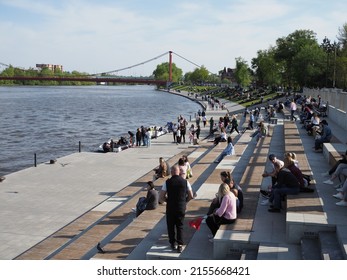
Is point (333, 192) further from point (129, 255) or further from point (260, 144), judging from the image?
point (260, 144)

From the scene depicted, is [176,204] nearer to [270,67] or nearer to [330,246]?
[330,246]

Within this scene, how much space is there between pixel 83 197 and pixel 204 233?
6.56 m

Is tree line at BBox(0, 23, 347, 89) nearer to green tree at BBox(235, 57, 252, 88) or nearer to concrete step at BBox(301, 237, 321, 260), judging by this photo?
green tree at BBox(235, 57, 252, 88)

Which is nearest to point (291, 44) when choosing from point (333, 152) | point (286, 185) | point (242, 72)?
point (242, 72)

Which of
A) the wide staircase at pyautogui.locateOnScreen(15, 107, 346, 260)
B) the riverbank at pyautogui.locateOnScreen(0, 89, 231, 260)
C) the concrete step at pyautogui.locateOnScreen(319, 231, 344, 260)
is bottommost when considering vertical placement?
the riverbank at pyautogui.locateOnScreen(0, 89, 231, 260)

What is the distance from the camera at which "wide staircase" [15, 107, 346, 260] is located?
643 cm

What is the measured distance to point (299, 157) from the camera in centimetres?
1260

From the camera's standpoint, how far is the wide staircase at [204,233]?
643 cm

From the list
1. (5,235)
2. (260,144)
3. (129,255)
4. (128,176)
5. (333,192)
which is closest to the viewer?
(129,255)

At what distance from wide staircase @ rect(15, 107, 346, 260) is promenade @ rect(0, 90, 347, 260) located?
44mm

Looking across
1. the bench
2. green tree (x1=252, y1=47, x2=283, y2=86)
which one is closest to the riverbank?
the bench

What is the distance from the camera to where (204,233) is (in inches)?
293

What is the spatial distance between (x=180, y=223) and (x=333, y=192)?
12.2 ft
